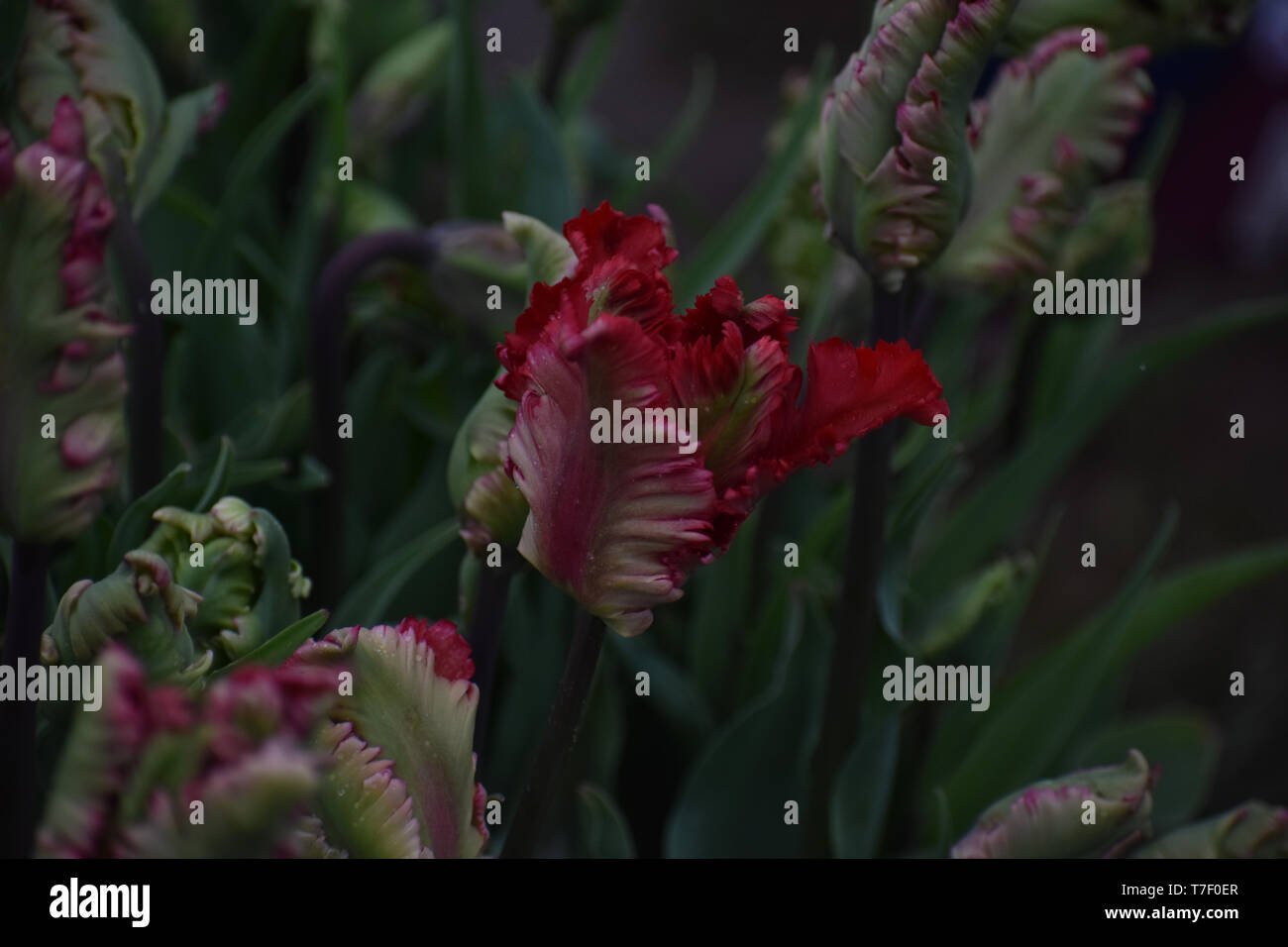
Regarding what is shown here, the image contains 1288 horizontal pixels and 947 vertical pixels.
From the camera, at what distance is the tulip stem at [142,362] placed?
43 centimetres

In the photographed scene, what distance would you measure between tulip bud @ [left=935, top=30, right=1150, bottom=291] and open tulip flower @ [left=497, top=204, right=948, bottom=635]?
0.20 meters

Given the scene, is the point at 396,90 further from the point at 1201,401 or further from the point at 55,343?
the point at 1201,401

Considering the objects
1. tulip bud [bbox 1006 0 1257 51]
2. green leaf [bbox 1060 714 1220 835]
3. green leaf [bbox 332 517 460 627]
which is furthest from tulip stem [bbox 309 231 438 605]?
green leaf [bbox 1060 714 1220 835]

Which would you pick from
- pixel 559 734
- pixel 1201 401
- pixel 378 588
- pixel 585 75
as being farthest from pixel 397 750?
pixel 1201 401

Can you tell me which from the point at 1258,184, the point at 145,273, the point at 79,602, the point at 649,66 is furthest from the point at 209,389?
the point at 649,66

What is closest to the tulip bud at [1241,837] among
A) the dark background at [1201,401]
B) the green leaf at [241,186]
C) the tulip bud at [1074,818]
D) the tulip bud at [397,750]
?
the tulip bud at [1074,818]

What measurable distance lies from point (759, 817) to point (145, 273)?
12.4 inches

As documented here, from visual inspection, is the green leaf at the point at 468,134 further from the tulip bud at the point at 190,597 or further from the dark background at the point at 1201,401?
the dark background at the point at 1201,401

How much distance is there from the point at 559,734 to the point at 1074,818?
0.16 metres

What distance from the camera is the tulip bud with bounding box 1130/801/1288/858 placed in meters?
0.39

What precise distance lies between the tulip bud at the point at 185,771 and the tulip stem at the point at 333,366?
28cm

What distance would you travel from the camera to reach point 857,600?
452 millimetres

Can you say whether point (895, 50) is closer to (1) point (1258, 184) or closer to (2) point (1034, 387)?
(2) point (1034, 387)

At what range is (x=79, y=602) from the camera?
332 millimetres
